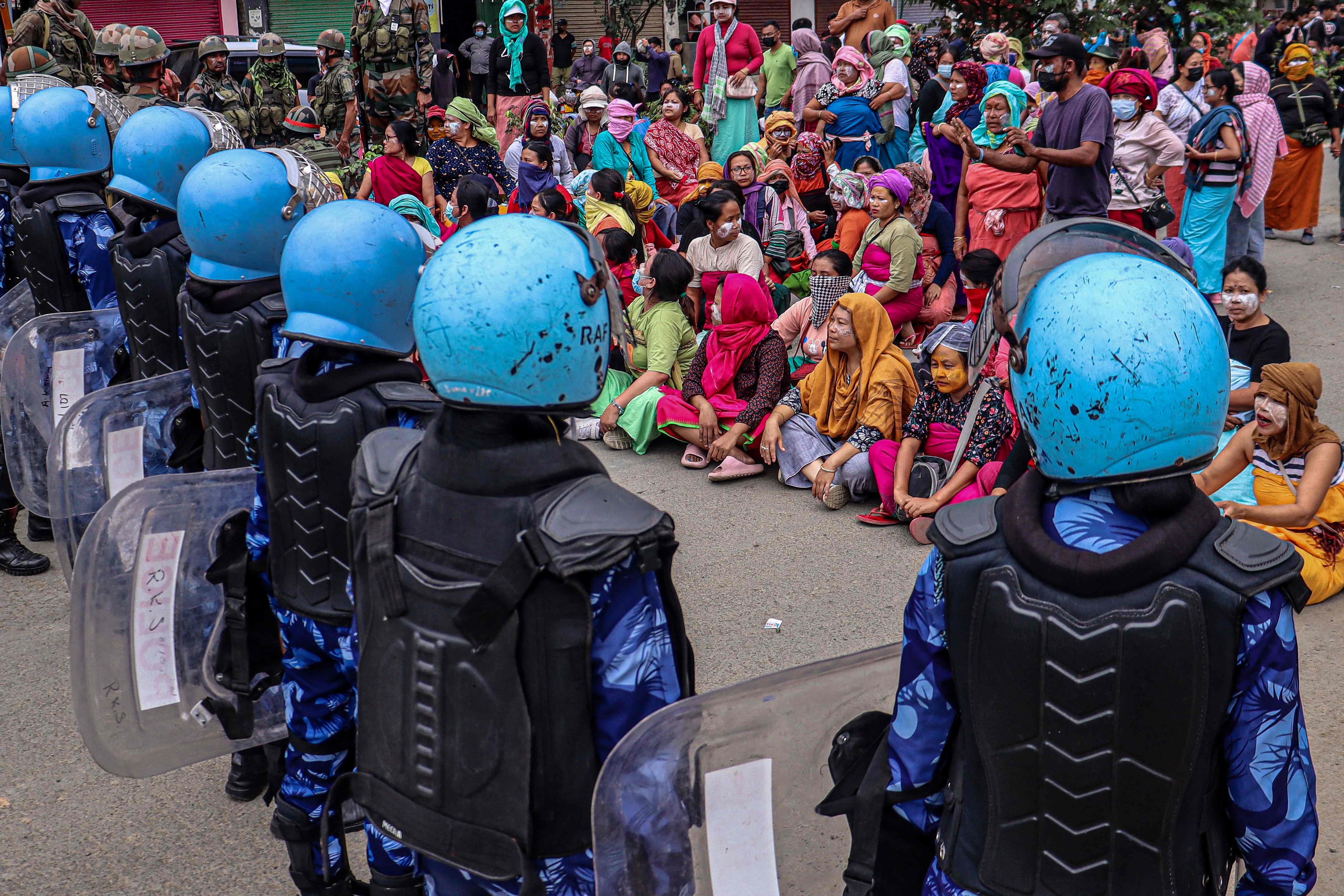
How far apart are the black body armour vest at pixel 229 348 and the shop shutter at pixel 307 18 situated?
1984cm

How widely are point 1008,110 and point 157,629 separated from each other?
272 inches

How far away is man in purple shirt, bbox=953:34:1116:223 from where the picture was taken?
22.0 feet

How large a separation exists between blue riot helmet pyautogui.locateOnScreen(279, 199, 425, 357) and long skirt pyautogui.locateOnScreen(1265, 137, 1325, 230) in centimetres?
895

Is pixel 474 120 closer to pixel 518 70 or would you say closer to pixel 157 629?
pixel 518 70

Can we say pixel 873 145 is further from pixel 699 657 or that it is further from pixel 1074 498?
pixel 1074 498

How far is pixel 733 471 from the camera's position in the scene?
609 centimetres

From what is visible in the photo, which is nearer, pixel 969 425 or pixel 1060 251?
pixel 1060 251

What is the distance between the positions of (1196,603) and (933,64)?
10.9 m

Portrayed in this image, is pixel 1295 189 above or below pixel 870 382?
above

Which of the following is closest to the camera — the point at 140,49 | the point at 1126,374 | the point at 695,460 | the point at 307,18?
the point at 1126,374

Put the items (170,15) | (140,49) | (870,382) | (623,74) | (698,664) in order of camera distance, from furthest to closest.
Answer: (170,15)
(623,74)
(140,49)
(870,382)
(698,664)

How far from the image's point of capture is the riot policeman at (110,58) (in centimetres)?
759

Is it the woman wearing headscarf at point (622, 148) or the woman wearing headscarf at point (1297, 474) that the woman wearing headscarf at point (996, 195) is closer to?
the woman wearing headscarf at point (1297, 474)

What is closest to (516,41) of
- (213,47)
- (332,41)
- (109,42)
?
(332,41)
